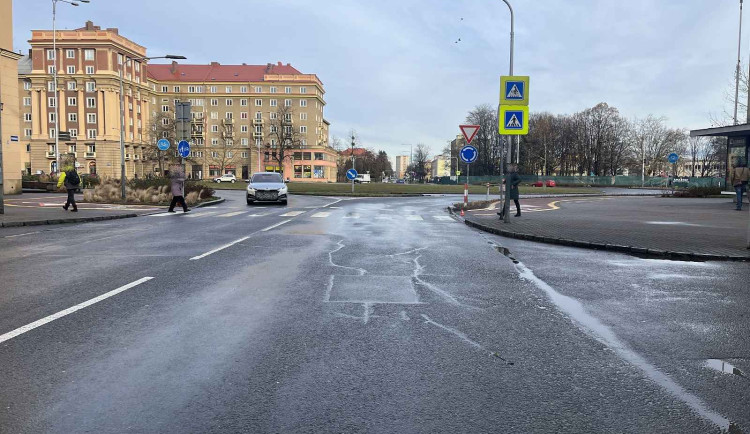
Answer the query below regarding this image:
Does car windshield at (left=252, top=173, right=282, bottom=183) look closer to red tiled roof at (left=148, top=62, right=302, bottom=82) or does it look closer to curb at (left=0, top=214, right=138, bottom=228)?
curb at (left=0, top=214, right=138, bottom=228)

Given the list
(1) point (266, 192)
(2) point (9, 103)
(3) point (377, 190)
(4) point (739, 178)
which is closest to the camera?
(4) point (739, 178)

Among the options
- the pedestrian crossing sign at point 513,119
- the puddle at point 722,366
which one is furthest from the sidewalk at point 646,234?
the puddle at point 722,366

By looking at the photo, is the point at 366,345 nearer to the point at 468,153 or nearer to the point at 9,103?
the point at 468,153

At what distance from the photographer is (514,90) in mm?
15789

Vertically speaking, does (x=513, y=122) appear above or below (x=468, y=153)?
above

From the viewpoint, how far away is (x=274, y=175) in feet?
Answer: 90.9

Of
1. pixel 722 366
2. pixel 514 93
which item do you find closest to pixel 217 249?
Result: pixel 722 366

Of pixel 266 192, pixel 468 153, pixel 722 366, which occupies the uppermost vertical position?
pixel 468 153

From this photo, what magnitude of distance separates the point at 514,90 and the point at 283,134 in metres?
80.3

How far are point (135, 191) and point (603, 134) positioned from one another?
84.0 meters

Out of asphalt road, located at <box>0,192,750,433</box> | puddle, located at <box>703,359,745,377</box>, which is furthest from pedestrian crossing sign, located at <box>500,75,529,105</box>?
puddle, located at <box>703,359,745,377</box>

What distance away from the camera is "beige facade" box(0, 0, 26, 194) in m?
29.2

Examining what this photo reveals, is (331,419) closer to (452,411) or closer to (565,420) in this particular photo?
(452,411)

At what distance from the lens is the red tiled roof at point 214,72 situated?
108000mm
